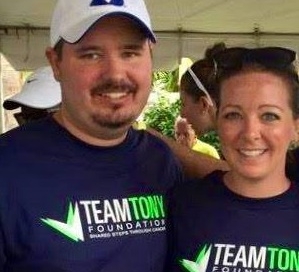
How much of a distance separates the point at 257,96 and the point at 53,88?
125 centimetres

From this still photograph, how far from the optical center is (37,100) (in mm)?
2564

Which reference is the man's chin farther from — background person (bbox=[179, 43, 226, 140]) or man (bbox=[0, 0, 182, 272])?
background person (bbox=[179, 43, 226, 140])

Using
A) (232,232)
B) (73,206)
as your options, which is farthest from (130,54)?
(232,232)

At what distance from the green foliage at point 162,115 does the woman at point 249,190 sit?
381 inches

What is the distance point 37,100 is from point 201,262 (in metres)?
1.25

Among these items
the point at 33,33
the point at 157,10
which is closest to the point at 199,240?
the point at 157,10

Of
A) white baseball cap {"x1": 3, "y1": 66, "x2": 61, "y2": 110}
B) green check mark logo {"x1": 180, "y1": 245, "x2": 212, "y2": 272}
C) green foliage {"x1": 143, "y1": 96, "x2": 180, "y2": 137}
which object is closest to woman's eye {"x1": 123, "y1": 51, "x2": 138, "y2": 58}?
green check mark logo {"x1": 180, "y1": 245, "x2": 212, "y2": 272}

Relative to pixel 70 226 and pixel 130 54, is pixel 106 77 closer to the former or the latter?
pixel 130 54

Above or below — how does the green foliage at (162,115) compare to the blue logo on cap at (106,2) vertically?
below

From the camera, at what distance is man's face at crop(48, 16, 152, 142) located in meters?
1.54

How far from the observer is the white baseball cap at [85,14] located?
61.2 inches

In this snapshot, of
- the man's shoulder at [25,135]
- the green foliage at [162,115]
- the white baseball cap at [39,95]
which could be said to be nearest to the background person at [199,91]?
the white baseball cap at [39,95]

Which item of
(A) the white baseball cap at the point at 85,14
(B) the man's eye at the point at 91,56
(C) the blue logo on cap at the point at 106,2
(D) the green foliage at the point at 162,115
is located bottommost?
(D) the green foliage at the point at 162,115

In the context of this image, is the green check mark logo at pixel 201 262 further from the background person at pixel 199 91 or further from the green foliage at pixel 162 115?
the green foliage at pixel 162 115
